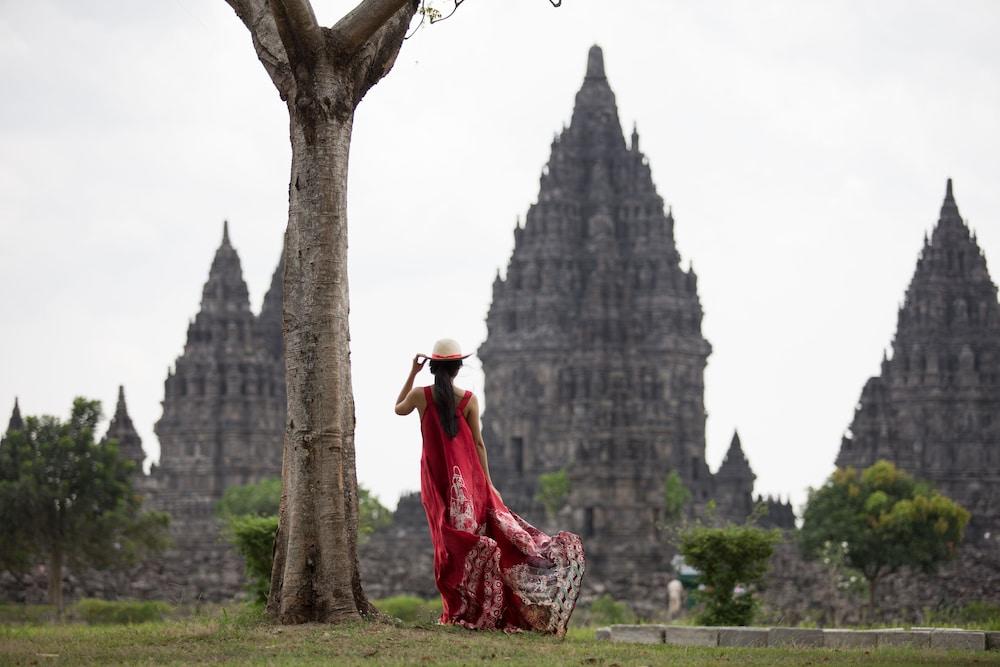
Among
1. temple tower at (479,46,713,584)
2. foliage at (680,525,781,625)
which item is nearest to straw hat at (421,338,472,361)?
foliage at (680,525,781,625)

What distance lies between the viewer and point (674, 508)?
68062mm

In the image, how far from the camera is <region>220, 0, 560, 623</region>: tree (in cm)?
1452

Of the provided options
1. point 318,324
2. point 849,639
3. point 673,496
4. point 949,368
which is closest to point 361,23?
point 318,324

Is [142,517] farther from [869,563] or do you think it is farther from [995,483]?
[995,483]

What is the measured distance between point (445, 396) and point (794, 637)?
11.5 ft

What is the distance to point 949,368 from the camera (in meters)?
81.9

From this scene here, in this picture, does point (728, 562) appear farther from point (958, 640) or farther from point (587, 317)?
point (587, 317)

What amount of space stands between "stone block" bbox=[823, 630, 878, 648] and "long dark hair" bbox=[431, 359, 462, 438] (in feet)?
11.7

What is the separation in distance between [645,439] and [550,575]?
5082 centimetres

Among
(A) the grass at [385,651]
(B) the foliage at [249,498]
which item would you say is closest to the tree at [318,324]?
(A) the grass at [385,651]

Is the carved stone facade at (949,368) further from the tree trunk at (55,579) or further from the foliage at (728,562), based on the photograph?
the foliage at (728,562)

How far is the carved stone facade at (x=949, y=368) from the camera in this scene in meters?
79.1

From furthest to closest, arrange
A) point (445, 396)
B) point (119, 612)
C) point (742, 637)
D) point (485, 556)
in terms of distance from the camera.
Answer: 1. point (119, 612)
2. point (742, 637)
3. point (445, 396)
4. point (485, 556)

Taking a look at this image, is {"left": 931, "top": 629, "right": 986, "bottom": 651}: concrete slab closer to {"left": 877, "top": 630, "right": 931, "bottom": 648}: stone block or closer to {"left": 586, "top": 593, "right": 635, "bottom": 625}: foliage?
{"left": 877, "top": 630, "right": 931, "bottom": 648}: stone block
